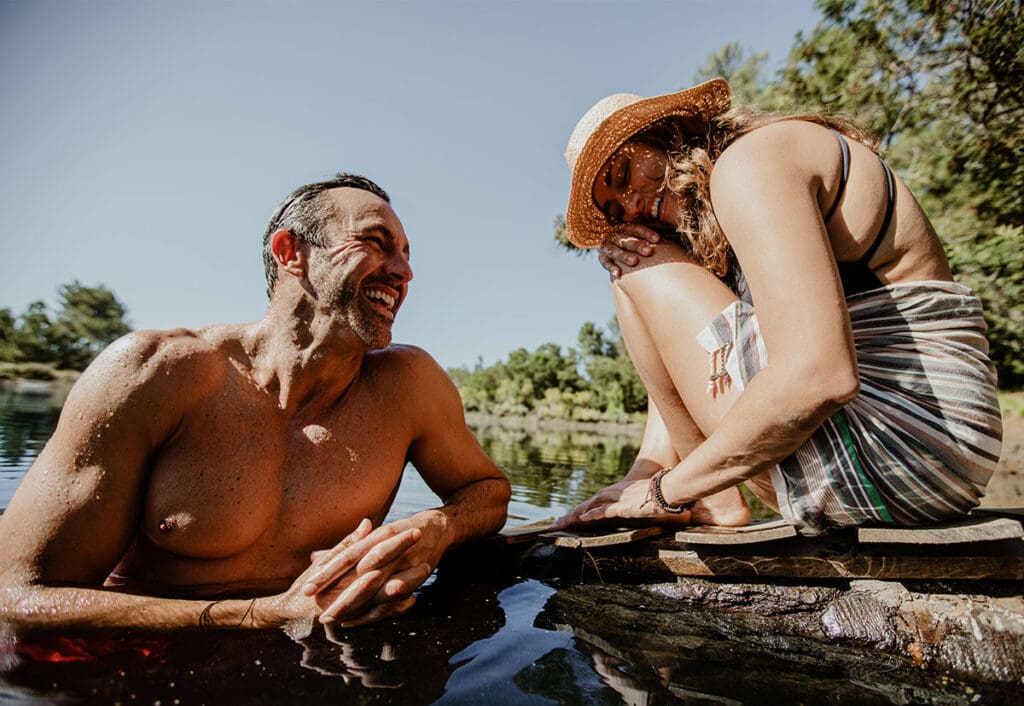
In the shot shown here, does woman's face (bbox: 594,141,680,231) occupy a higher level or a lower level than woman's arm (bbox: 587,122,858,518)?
higher

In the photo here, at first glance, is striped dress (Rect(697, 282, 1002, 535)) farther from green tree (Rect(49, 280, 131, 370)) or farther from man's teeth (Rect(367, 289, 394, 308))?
green tree (Rect(49, 280, 131, 370))

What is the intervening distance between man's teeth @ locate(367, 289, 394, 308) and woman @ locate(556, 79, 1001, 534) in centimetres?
113

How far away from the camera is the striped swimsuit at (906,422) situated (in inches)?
63.4

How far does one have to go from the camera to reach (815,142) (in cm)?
167

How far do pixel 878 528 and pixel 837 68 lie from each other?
29.1 ft

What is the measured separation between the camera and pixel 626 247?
7.55 ft

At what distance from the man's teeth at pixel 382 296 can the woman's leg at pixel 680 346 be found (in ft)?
3.30

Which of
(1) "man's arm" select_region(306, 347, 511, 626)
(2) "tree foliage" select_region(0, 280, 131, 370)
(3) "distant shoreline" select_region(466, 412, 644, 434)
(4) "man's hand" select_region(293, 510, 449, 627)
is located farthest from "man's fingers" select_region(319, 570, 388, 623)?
(2) "tree foliage" select_region(0, 280, 131, 370)

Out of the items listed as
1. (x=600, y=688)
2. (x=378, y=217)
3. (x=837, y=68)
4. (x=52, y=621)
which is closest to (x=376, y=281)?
(x=378, y=217)

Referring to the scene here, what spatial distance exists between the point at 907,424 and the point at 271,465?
2153 millimetres

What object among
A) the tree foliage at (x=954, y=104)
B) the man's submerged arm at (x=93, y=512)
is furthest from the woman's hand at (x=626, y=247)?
the tree foliage at (x=954, y=104)

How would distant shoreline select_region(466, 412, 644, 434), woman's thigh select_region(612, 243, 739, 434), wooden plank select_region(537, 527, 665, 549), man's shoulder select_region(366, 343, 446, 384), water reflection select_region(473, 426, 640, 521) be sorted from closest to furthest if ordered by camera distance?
woman's thigh select_region(612, 243, 739, 434), wooden plank select_region(537, 527, 665, 549), man's shoulder select_region(366, 343, 446, 384), water reflection select_region(473, 426, 640, 521), distant shoreline select_region(466, 412, 644, 434)

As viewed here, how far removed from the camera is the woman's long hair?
2020mm

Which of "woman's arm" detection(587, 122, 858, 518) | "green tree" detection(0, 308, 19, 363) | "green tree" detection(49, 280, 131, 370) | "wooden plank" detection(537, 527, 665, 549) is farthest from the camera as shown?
"green tree" detection(49, 280, 131, 370)
